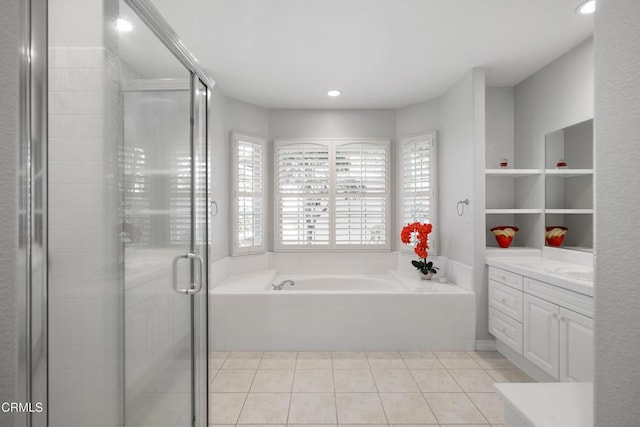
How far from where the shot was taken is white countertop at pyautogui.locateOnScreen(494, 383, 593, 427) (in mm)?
970

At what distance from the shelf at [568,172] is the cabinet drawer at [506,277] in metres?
0.96

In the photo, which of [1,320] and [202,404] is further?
[202,404]

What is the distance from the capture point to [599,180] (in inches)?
31.0

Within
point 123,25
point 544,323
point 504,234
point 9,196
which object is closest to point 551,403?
point 544,323

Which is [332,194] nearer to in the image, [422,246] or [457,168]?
[422,246]

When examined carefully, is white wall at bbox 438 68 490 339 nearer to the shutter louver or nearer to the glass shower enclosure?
the shutter louver

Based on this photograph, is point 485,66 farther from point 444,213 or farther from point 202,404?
point 202,404

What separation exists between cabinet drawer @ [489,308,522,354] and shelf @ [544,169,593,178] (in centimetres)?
128

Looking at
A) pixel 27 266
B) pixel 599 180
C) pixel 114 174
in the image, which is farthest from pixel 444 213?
pixel 27 266

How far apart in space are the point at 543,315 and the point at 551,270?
0.36 m

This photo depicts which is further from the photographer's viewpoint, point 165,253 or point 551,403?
point 165,253

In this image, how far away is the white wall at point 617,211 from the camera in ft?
2.31

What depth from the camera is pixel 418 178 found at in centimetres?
385

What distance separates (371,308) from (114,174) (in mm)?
2477
